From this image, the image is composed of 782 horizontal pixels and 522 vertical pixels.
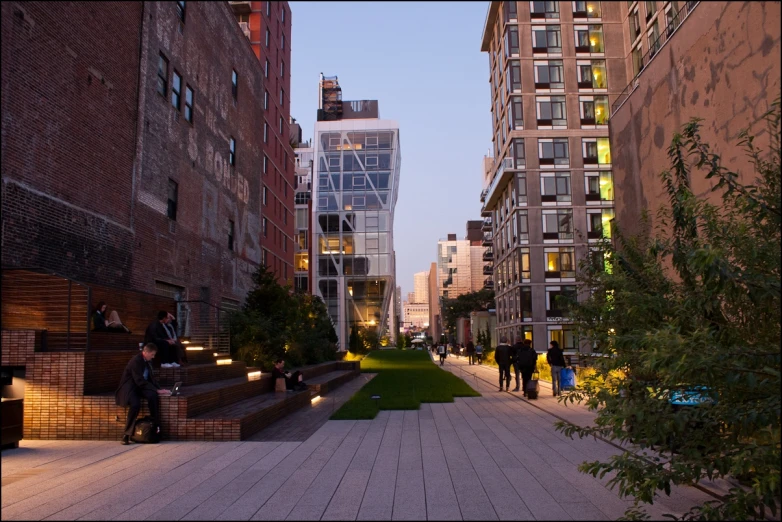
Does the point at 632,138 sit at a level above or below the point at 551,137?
below

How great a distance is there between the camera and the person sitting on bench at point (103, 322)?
566 inches

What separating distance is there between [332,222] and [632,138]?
188ft

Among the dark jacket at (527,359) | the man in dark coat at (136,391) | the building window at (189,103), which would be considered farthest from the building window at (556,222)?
the man in dark coat at (136,391)

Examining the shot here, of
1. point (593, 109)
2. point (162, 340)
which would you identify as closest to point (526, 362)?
point (162, 340)

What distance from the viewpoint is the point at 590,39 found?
54688 millimetres

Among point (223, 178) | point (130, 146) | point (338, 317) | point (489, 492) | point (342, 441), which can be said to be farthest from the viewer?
point (338, 317)

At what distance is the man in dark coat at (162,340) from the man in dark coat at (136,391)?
3.19m

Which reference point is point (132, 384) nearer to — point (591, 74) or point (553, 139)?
point (553, 139)

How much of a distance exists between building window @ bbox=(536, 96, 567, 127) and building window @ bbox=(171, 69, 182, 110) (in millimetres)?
40939

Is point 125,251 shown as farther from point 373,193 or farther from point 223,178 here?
point 373,193

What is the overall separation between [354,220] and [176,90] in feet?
181

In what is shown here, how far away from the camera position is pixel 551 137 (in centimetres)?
5556

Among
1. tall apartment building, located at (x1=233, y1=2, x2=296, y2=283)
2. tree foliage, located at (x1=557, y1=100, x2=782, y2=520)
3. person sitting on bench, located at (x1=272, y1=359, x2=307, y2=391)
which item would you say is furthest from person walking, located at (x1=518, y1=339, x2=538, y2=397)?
tall apartment building, located at (x1=233, y1=2, x2=296, y2=283)

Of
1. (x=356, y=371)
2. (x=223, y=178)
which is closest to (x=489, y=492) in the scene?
(x=223, y=178)
